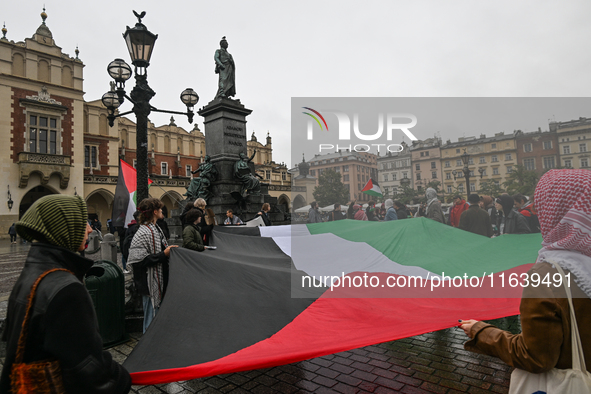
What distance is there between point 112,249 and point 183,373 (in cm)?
677

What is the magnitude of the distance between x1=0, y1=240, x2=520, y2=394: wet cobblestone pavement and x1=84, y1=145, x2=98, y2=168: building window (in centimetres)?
3774

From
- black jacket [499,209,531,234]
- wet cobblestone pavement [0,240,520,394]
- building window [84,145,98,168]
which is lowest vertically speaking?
wet cobblestone pavement [0,240,520,394]

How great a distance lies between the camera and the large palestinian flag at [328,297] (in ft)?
7.39

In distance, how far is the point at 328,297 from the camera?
304 centimetres

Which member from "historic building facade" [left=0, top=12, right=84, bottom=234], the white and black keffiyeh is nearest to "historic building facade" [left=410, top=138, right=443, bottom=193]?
the white and black keffiyeh

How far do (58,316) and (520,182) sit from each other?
4.18 m

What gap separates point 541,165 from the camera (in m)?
3.39

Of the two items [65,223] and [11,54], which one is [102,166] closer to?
[11,54]

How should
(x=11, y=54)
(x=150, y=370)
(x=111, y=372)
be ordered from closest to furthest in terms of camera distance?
(x=111, y=372), (x=150, y=370), (x=11, y=54)

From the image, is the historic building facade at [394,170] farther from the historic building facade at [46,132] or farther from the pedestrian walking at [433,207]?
the historic building facade at [46,132]

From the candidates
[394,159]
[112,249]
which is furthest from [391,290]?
[112,249]

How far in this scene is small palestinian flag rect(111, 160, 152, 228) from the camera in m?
7.34

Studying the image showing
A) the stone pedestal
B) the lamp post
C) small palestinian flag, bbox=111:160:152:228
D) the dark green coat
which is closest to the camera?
the dark green coat

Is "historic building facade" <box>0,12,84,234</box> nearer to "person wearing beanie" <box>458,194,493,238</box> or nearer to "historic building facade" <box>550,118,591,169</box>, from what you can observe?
"person wearing beanie" <box>458,194,493,238</box>
